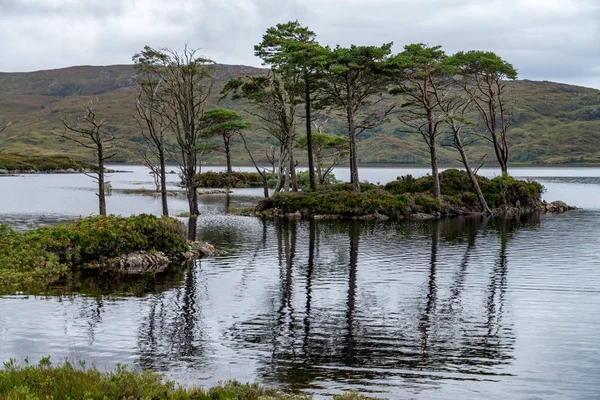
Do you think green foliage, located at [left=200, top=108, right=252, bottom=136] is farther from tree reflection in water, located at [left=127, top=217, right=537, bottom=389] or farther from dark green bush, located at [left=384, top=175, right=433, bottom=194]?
tree reflection in water, located at [left=127, top=217, right=537, bottom=389]

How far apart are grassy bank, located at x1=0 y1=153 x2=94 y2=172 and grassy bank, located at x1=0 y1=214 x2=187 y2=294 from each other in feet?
445

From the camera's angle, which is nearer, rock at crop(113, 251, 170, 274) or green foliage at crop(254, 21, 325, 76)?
rock at crop(113, 251, 170, 274)

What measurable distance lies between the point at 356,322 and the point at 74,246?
16.9 m

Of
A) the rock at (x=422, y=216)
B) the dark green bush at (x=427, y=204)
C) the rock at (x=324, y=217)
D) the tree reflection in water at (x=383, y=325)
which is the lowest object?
the tree reflection in water at (x=383, y=325)

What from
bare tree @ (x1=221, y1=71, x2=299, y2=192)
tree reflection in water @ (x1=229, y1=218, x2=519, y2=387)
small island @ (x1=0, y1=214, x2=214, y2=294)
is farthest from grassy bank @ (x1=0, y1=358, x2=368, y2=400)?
bare tree @ (x1=221, y1=71, x2=299, y2=192)

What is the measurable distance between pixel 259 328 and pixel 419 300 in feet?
23.8

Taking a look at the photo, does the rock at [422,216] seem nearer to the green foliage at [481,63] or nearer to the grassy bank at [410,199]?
the grassy bank at [410,199]

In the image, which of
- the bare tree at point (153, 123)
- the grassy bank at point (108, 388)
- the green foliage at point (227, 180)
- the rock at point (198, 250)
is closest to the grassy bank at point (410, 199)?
the bare tree at point (153, 123)

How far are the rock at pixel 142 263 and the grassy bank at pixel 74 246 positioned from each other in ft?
1.83

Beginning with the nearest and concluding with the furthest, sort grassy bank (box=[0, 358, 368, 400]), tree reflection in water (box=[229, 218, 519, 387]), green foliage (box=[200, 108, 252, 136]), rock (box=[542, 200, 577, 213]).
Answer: grassy bank (box=[0, 358, 368, 400]) < tree reflection in water (box=[229, 218, 519, 387]) < rock (box=[542, 200, 577, 213]) < green foliage (box=[200, 108, 252, 136])

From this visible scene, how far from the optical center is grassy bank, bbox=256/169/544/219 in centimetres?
5747

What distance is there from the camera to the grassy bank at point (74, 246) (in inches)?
1080

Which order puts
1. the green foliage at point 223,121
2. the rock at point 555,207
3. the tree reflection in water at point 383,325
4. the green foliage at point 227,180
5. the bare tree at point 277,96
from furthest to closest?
the green foliage at point 227,180 → the green foliage at point 223,121 → the rock at point 555,207 → the bare tree at point 277,96 → the tree reflection in water at point 383,325

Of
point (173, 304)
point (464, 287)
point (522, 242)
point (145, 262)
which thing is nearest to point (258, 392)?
point (173, 304)
